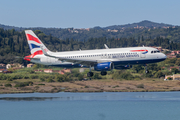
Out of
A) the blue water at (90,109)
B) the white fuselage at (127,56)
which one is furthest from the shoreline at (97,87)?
the white fuselage at (127,56)

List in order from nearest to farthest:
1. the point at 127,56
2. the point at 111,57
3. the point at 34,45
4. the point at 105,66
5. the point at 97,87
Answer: the point at 127,56, the point at 105,66, the point at 111,57, the point at 34,45, the point at 97,87

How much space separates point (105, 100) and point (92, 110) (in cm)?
1642

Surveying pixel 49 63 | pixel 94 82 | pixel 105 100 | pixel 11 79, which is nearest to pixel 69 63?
pixel 49 63

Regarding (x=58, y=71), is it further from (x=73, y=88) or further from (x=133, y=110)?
(x=133, y=110)

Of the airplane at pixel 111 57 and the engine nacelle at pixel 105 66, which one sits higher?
the airplane at pixel 111 57

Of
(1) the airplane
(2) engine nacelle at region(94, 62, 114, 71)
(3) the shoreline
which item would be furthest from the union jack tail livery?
(3) the shoreline

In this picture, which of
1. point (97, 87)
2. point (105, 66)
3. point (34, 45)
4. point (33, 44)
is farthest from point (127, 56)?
point (97, 87)

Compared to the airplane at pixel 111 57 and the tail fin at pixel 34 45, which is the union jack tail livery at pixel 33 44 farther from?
the airplane at pixel 111 57

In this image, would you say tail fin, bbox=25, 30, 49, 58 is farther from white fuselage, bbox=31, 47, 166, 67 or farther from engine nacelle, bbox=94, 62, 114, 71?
engine nacelle, bbox=94, 62, 114, 71

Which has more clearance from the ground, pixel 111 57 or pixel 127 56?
pixel 127 56

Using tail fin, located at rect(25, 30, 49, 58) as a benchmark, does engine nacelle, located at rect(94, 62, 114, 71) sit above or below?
below

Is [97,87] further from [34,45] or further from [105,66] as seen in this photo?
[105,66]

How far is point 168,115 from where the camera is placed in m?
67.9

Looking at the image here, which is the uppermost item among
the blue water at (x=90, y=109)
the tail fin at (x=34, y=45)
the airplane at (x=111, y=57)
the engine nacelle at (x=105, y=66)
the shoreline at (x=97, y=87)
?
the tail fin at (x=34, y=45)
